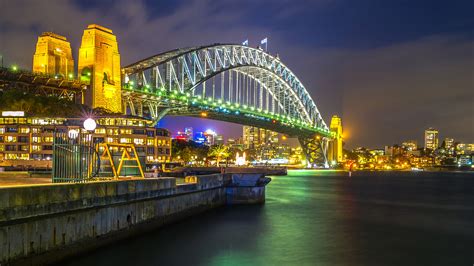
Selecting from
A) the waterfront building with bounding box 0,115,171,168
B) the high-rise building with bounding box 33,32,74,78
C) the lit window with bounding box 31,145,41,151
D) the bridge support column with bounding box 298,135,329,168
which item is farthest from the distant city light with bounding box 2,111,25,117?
the bridge support column with bounding box 298,135,329,168

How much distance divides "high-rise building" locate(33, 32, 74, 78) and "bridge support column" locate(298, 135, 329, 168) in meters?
81.8

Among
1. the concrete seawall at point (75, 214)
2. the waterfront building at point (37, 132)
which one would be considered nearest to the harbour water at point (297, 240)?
the concrete seawall at point (75, 214)

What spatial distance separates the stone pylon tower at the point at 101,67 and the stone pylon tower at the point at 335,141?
337ft

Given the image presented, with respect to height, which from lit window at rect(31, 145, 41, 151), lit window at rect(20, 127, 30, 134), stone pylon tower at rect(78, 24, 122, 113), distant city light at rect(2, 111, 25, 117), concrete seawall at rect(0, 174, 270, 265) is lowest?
concrete seawall at rect(0, 174, 270, 265)

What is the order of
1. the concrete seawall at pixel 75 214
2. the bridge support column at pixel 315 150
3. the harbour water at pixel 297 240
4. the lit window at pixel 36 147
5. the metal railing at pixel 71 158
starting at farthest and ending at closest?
the bridge support column at pixel 315 150
the lit window at pixel 36 147
the harbour water at pixel 297 240
the metal railing at pixel 71 158
the concrete seawall at pixel 75 214

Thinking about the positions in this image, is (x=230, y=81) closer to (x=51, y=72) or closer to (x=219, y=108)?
(x=219, y=108)

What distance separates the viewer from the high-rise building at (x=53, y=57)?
83812 millimetres

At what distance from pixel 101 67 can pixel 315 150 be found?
9557cm

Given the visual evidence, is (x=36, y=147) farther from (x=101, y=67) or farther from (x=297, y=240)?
(x=297, y=240)

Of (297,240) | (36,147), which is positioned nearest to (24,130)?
(36,147)

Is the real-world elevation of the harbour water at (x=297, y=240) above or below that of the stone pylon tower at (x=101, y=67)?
below

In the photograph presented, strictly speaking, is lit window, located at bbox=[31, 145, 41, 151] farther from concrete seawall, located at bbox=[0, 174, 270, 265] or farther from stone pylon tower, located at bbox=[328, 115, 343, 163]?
stone pylon tower, located at bbox=[328, 115, 343, 163]

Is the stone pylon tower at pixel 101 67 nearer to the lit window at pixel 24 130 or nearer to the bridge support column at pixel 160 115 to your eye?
the bridge support column at pixel 160 115

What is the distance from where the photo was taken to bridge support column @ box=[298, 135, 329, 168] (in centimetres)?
15507
